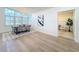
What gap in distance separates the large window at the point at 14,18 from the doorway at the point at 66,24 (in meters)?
0.82

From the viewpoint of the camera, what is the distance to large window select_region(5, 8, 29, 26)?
2.15m

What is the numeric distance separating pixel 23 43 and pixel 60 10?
116cm

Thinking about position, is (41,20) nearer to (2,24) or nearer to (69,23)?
(69,23)

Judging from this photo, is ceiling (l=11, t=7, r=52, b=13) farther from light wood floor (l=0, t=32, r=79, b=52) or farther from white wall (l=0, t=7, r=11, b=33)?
light wood floor (l=0, t=32, r=79, b=52)

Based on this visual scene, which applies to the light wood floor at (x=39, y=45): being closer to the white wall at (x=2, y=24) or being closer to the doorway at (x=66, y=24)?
the doorway at (x=66, y=24)

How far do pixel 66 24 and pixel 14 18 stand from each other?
1.25m

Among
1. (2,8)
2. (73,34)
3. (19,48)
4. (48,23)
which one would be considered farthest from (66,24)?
(2,8)

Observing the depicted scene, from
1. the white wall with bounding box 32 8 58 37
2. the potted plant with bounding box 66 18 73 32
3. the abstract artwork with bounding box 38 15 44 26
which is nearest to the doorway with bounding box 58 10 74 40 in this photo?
the potted plant with bounding box 66 18 73 32

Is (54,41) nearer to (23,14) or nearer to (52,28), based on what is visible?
(52,28)

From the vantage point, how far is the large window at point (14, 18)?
2.15 meters

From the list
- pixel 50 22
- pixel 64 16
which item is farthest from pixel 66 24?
pixel 50 22

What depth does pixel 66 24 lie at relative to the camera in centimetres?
222

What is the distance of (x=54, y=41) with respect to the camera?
220cm
